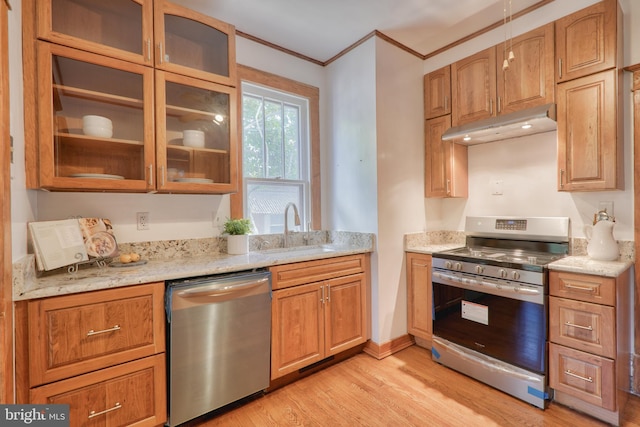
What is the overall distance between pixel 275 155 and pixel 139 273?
1.56 meters

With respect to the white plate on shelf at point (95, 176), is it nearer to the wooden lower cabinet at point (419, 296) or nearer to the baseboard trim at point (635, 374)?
the wooden lower cabinet at point (419, 296)

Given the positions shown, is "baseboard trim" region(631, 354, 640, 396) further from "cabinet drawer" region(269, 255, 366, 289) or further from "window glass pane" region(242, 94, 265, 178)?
"window glass pane" region(242, 94, 265, 178)

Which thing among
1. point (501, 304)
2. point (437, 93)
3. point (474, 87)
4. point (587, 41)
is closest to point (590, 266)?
point (501, 304)

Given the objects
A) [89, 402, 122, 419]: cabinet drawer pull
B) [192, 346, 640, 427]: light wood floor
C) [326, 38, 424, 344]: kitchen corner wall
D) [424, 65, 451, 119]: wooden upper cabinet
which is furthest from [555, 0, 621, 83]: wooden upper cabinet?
[89, 402, 122, 419]: cabinet drawer pull

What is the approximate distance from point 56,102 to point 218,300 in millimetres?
1366

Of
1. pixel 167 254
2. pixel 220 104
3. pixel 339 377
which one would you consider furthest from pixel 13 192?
pixel 339 377

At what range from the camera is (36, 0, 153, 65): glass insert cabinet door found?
1.55m

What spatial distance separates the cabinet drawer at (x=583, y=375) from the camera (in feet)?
5.51

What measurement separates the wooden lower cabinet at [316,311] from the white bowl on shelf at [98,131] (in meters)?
1.27

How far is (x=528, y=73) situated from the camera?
7.30 feet

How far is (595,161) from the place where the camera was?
1955mm

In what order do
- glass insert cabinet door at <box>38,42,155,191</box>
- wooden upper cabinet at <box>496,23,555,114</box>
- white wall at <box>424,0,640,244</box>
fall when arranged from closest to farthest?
glass insert cabinet door at <box>38,42,155,191</box>
white wall at <box>424,0,640,244</box>
wooden upper cabinet at <box>496,23,555,114</box>

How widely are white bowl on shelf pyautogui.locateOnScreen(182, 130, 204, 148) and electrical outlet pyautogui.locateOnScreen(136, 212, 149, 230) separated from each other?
560 millimetres

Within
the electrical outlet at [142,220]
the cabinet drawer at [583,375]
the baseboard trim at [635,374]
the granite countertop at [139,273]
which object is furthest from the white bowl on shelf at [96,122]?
the baseboard trim at [635,374]
